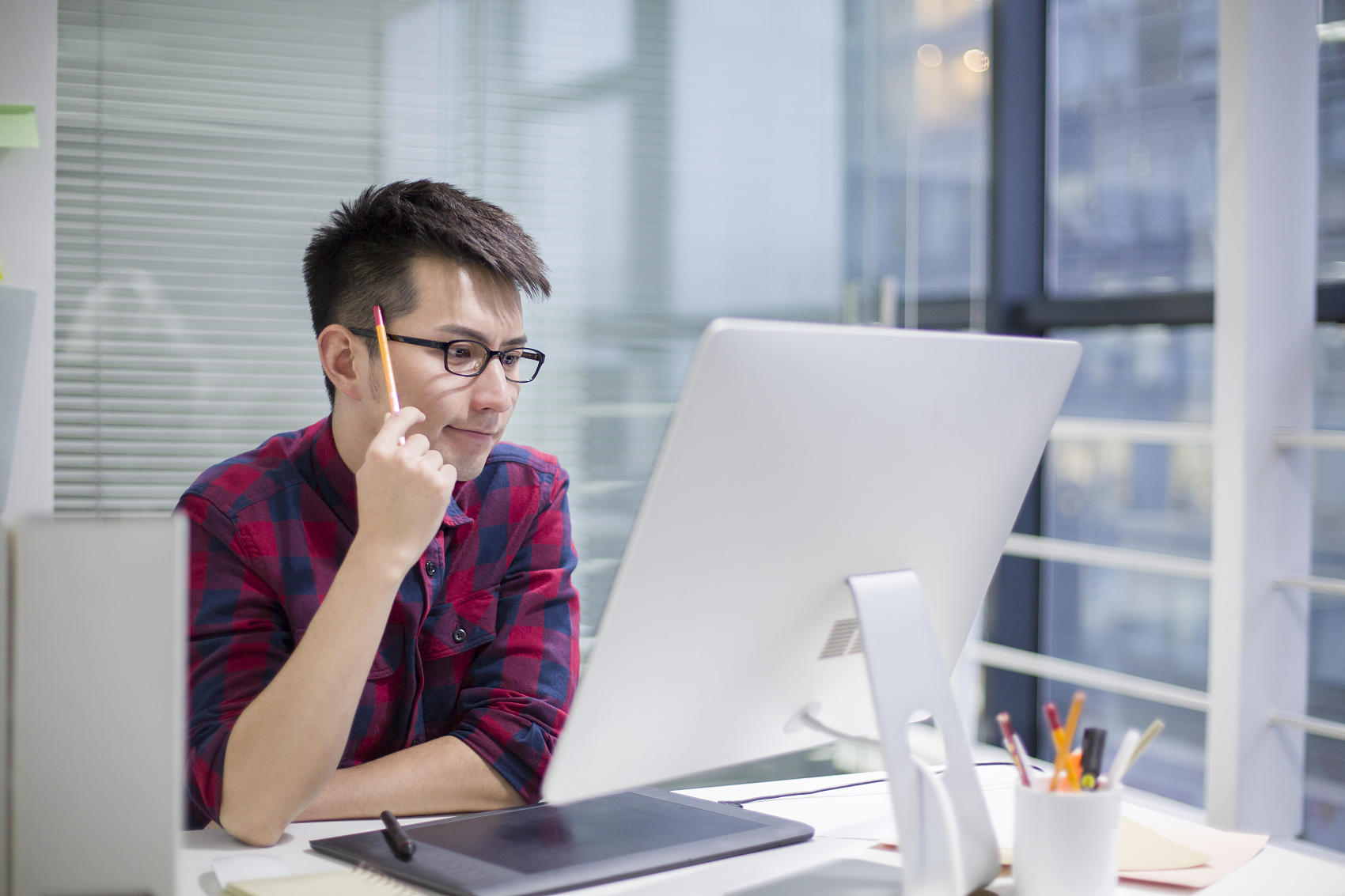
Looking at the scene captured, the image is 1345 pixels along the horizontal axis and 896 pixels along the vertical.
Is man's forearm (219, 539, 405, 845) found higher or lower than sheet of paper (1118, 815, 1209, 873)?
higher

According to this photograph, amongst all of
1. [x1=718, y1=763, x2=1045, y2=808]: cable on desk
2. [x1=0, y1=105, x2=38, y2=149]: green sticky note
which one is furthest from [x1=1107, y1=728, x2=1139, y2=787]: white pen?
[x1=0, y1=105, x2=38, y2=149]: green sticky note

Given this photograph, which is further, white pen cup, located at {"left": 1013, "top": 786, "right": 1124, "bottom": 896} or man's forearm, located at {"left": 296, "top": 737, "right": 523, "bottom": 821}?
man's forearm, located at {"left": 296, "top": 737, "right": 523, "bottom": 821}

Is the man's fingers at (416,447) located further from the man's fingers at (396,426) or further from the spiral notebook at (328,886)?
the spiral notebook at (328,886)

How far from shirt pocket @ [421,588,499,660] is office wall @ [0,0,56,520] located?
3.00ft

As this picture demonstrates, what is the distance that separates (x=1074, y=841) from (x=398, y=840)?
48 cm

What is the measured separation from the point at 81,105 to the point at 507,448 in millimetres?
1023

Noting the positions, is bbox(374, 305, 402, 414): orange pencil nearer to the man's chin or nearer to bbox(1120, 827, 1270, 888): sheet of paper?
the man's chin

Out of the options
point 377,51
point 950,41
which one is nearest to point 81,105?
point 377,51

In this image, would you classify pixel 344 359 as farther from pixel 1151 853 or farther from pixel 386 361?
pixel 1151 853

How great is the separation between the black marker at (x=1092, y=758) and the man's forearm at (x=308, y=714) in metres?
0.59

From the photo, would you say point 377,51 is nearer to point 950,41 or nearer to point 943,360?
point 950,41

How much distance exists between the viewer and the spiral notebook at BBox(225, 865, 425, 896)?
0.78 m

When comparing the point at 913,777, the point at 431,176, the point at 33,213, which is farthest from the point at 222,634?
the point at 431,176

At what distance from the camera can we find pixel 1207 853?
90cm
